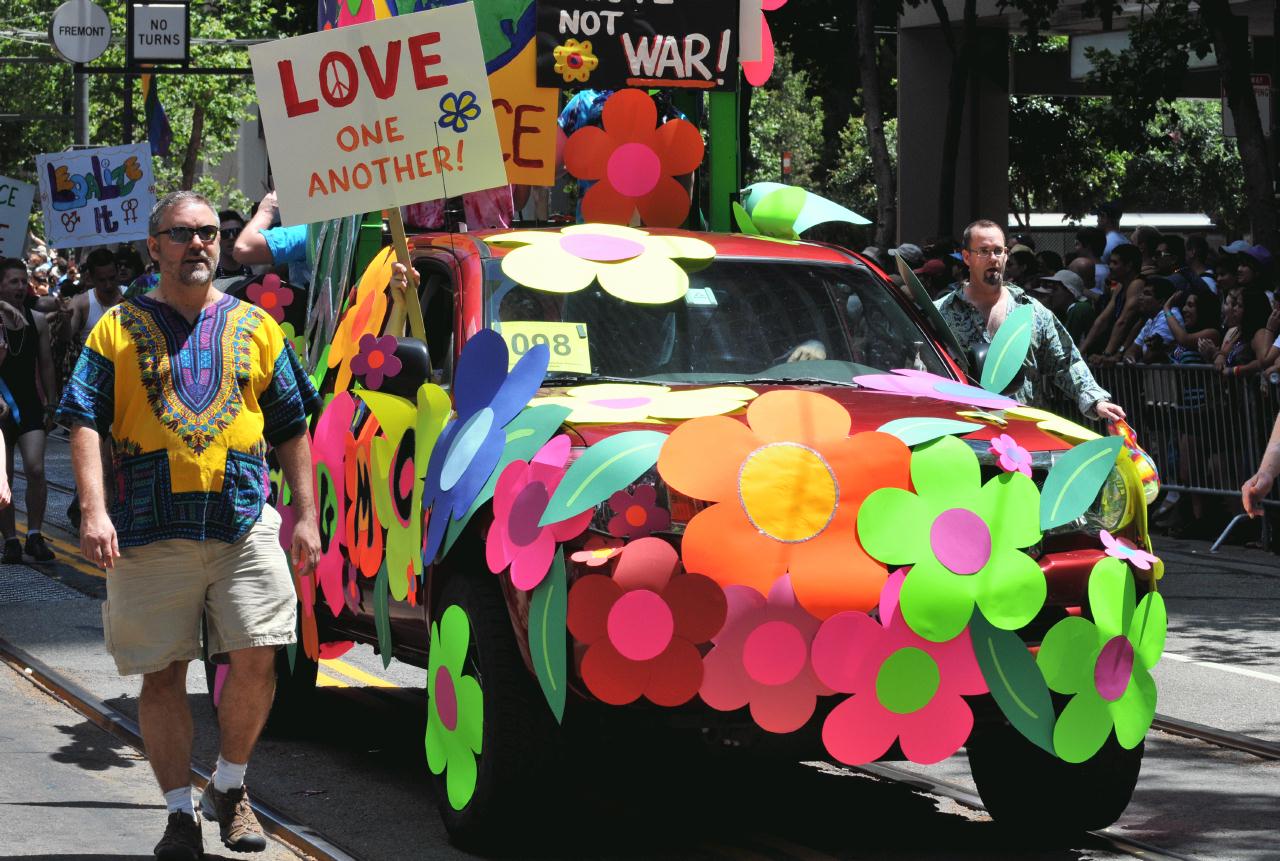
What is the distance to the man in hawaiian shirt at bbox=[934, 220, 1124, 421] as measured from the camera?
8.43 meters

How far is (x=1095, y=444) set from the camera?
5766 millimetres

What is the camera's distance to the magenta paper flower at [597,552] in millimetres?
5449

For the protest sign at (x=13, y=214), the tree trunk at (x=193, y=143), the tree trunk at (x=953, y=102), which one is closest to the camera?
the protest sign at (x=13, y=214)

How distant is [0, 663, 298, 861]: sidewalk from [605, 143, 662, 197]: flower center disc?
Answer: 282 cm

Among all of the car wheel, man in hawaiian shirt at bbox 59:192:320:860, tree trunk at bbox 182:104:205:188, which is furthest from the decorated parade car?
tree trunk at bbox 182:104:205:188

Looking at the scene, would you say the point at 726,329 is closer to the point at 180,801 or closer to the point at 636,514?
the point at 636,514

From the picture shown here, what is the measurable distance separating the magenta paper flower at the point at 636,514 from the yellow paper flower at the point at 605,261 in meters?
1.28

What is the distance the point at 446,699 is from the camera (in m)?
6.00

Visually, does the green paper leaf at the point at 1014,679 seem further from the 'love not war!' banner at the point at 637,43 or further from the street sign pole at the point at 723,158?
the 'love not war!' banner at the point at 637,43

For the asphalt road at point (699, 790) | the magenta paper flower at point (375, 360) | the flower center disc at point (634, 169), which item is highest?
the flower center disc at point (634, 169)

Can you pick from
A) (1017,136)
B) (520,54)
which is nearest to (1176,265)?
(520,54)

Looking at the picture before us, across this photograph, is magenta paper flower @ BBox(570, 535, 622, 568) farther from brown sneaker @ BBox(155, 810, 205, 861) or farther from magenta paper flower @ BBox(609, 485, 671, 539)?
brown sneaker @ BBox(155, 810, 205, 861)

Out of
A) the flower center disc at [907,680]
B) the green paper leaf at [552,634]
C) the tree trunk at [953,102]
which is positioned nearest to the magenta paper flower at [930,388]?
the flower center disc at [907,680]

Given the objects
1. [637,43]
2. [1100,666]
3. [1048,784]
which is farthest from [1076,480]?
[637,43]
